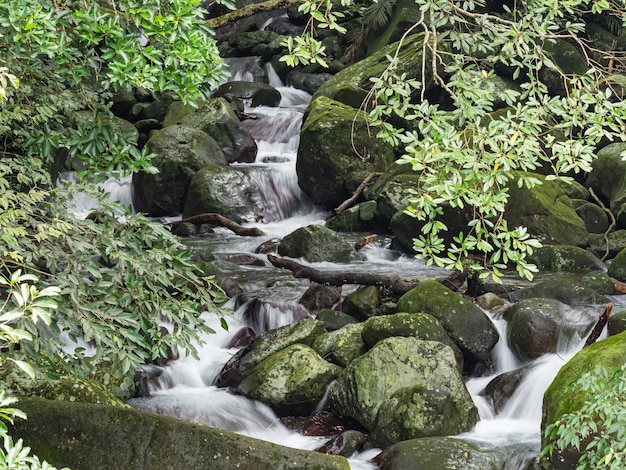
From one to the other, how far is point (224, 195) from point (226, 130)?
3000mm

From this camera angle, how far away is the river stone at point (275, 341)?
7758mm

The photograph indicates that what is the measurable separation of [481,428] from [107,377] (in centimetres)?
372

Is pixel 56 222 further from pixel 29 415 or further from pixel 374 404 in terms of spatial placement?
pixel 374 404

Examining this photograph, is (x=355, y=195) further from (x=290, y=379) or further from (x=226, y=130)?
(x=290, y=379)

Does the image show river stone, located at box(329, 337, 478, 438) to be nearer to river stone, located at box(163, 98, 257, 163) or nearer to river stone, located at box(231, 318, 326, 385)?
river stone, located at box(231, 318, 326, 385)

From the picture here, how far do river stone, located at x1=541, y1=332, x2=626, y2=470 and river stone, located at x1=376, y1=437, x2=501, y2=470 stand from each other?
2.19 feet

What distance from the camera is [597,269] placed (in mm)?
10883

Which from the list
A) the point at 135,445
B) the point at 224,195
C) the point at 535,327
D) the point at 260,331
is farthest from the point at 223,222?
the point at 135,445

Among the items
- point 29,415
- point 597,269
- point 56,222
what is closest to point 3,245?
point 56,222

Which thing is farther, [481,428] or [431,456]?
[481,428]

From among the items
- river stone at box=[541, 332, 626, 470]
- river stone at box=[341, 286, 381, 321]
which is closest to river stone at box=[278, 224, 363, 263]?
river stone at box=[341, 286, 381, 321]

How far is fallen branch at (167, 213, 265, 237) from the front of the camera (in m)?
13.3

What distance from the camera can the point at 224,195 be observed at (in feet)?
47.1

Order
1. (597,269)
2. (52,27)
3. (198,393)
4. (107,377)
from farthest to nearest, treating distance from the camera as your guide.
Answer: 1. (597,269)
2. (198,393)
3. (107,377)
4. (52,27)
